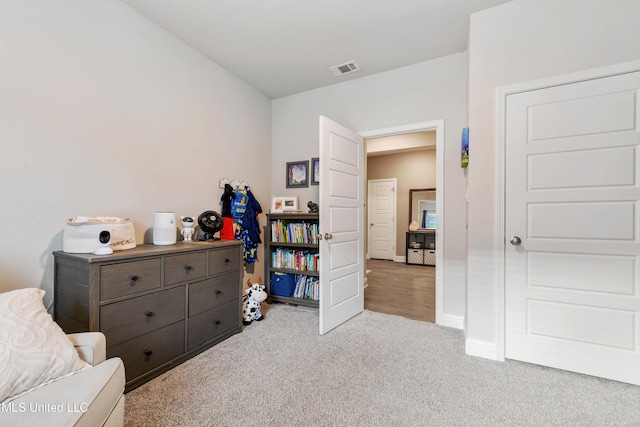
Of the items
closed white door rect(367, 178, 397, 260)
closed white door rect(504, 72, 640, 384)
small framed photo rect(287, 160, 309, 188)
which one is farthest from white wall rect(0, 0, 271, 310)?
closed white door rect(367, 178, 397, 260)

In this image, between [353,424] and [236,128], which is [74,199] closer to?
[236,128]

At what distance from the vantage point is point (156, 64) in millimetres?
2305

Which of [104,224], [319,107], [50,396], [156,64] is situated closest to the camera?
[50,396]

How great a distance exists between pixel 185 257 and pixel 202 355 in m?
0.77

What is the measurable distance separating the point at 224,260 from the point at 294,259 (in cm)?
104

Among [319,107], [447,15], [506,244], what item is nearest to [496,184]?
[506,244]

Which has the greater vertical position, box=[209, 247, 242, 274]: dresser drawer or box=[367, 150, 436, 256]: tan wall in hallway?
box=[367, 150, 436, 256]: tan wall in hallway

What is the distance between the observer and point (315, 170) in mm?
3412

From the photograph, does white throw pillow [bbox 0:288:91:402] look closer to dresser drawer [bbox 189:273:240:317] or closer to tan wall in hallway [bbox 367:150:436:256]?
dresser drawer [bbox 189:273:240:317]

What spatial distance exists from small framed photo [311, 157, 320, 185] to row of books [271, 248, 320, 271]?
0.88 m

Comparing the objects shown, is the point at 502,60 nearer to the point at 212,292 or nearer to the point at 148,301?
the point at 212,292

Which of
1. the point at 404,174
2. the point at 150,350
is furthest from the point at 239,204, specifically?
the point at 404,174

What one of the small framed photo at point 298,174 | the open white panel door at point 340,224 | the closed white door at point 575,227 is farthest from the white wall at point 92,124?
the closed white door at point 575,227

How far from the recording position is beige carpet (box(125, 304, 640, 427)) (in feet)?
4.77
